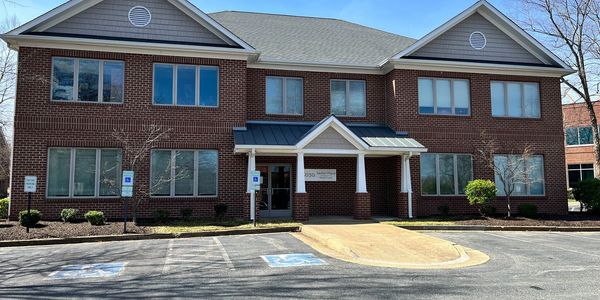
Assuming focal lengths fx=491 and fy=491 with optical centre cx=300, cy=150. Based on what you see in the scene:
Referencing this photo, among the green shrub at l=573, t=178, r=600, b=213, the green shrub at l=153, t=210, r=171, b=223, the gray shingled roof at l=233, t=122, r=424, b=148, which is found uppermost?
the gray shingled roof at l=233, t=122, r=424, b=148

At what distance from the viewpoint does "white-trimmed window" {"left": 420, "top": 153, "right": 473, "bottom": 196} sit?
19.2 m

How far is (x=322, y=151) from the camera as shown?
16938mm

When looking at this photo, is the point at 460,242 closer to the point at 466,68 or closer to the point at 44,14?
the point at 466,68

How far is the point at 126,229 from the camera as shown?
45.9 ft

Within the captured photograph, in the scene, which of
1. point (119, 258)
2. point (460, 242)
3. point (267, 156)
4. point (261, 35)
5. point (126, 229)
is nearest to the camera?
point (119, 258)

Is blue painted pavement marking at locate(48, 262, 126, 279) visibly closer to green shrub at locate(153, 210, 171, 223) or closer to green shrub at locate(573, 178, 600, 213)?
green shrub at locate(153, 210, 171, 223)

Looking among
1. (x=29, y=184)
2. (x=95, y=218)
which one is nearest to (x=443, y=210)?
(x=95, y=218)

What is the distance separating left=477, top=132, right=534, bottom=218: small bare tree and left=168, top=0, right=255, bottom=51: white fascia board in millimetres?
10125

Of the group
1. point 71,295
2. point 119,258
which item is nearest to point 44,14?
point 119,258

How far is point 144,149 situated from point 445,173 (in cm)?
1142

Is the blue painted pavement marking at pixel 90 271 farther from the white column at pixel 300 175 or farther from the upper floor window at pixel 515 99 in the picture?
the upper floor window at pixel 515 99

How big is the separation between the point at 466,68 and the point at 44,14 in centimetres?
1552

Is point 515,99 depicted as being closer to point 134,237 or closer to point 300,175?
point 300,175

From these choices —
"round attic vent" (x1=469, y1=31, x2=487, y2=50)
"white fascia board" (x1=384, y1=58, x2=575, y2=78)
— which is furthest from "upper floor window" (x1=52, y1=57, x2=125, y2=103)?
"round attic vent" (x1=469, y1=31, x2=487, y2=50)
